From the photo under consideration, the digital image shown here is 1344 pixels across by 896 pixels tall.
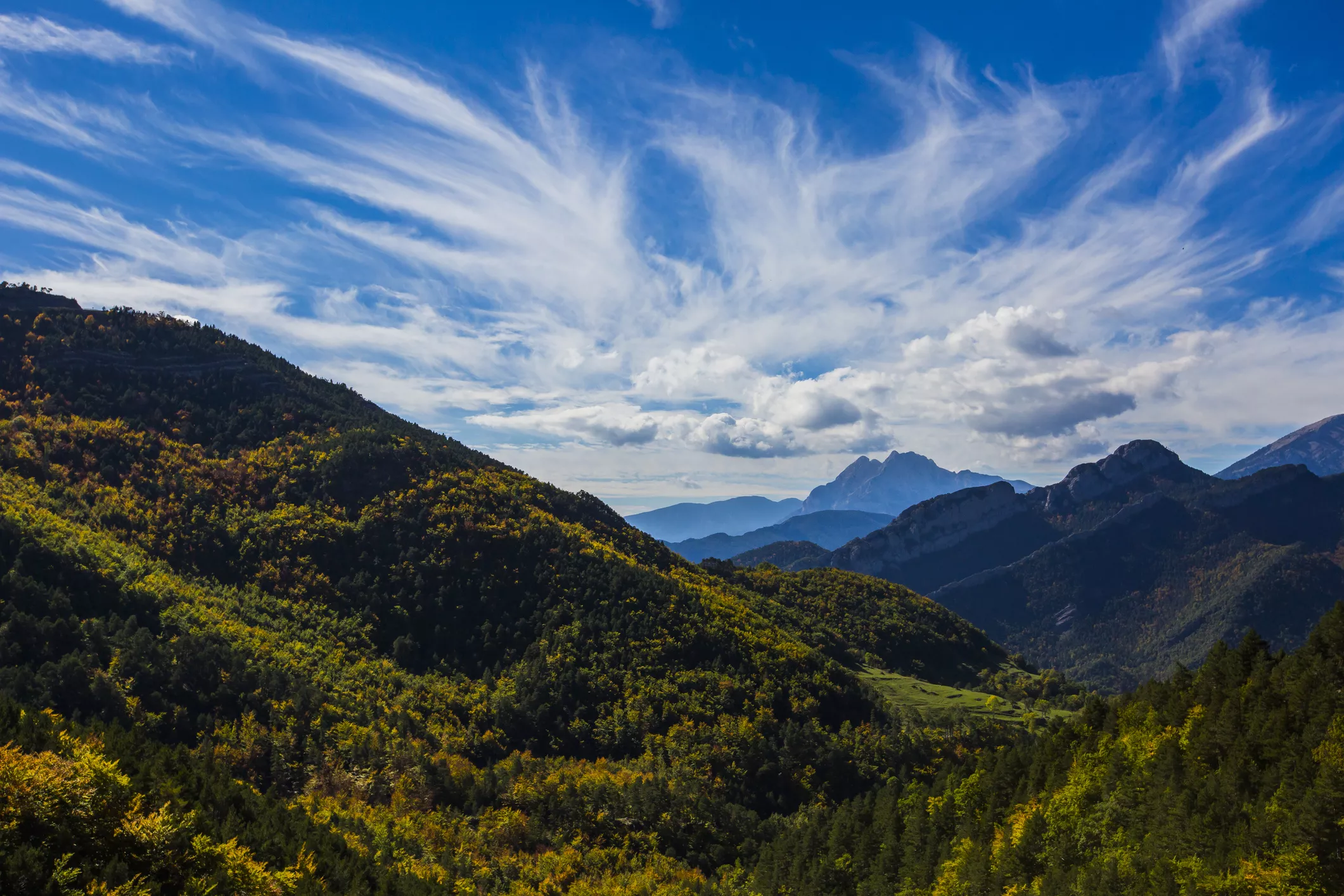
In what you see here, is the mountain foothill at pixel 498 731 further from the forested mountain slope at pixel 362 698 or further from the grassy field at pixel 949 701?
the grassy field at pixel 949 701

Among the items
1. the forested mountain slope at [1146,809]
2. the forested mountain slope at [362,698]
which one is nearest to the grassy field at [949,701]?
the forested mountain slope at [362,698]

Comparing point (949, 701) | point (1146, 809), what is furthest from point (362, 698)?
point (949, 701)

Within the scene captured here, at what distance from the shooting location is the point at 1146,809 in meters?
65.2

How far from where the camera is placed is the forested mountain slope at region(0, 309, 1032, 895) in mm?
53906

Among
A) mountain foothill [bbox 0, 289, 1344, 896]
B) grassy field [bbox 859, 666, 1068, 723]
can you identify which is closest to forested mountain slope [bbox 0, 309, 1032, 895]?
mountain foothill [bbox 0, 289, 1344, 896]

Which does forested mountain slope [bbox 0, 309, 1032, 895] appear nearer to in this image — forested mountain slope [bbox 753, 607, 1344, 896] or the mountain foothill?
the mountain foothill

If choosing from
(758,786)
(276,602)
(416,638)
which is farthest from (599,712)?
(276,602)

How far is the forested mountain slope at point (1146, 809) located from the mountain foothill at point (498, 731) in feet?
1.23

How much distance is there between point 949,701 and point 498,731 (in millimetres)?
126469

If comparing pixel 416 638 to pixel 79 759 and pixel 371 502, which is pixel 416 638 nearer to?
pixel 371 502

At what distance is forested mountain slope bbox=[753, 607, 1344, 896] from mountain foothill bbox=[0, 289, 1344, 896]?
38cm

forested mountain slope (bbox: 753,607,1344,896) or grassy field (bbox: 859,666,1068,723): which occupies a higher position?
forested mountain slope (bbox: 753,607,1344,896)

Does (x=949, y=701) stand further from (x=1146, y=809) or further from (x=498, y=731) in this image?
(x=1146, y=809)

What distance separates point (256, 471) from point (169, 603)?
78424mm
